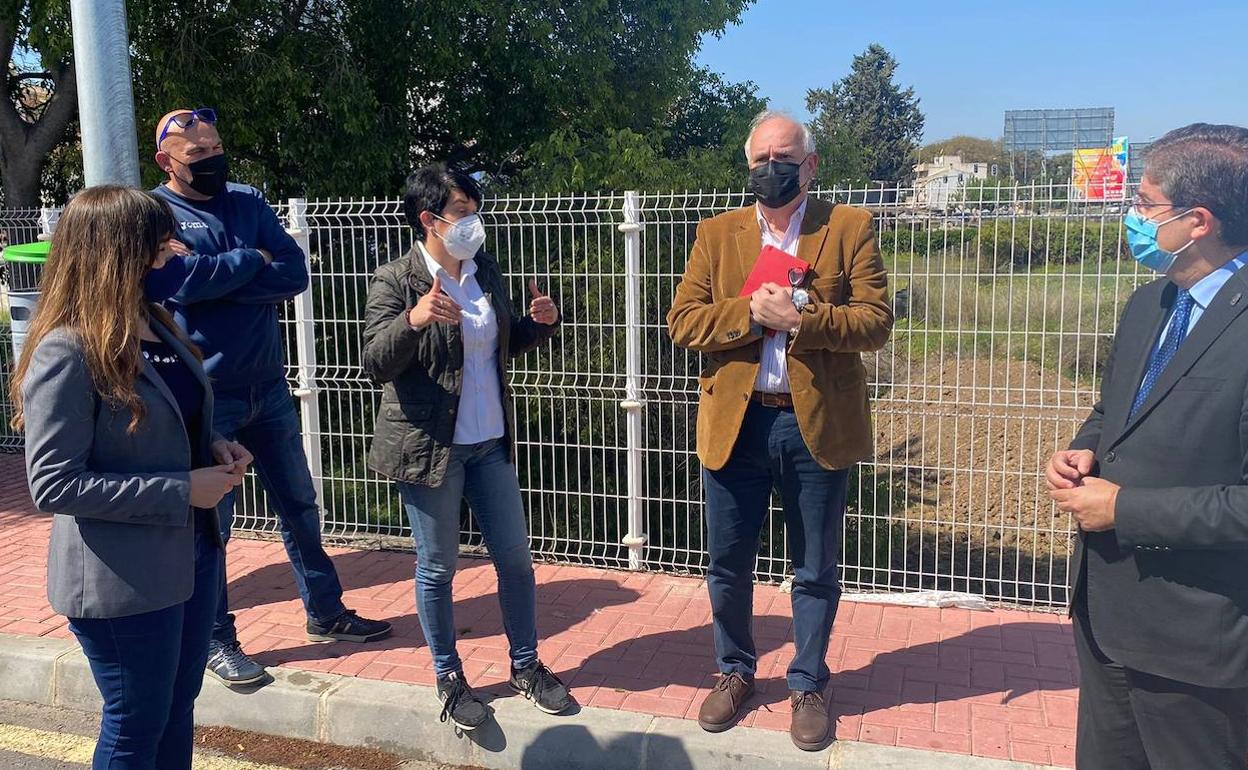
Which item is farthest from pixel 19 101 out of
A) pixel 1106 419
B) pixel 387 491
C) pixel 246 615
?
pixel 1106 419

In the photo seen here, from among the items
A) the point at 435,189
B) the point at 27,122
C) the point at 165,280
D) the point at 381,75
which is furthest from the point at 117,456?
the point at 27,122

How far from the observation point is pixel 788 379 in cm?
330

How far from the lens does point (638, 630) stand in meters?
4.52

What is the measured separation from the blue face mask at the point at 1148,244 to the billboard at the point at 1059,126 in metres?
49.7

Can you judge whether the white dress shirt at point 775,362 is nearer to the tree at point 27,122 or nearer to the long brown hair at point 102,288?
the long brown hair at point 102,288

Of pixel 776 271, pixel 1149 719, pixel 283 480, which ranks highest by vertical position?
pixel 776 271

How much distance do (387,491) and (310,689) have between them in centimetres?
243

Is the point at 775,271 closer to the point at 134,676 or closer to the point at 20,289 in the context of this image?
the point at 134,676

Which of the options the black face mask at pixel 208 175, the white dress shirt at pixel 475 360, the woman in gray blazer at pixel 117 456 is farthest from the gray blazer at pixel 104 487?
the black face mask at pixel 208 175

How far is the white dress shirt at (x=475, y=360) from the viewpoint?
3.43 m

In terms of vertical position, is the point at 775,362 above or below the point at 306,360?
above

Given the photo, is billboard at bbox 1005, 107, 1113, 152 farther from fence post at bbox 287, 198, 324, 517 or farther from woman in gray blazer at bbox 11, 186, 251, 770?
woman in gray blazer at bbox 11, 186, 251, 770

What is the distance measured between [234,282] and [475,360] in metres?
1.02

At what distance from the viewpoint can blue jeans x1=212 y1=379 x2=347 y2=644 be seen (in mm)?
3883
